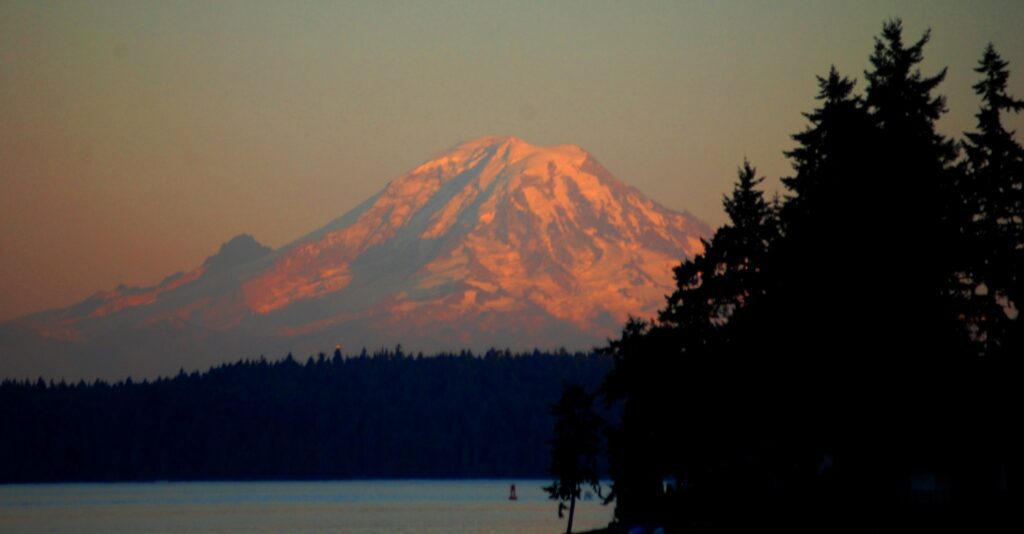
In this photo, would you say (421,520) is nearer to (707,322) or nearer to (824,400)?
(707,322)

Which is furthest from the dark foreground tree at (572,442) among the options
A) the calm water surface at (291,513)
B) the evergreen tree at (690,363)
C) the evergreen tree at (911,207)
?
the evergreen tree at (911,207)

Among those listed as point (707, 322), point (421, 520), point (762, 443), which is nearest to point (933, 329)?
point (762, 443)

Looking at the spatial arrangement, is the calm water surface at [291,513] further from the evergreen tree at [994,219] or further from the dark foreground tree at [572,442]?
the evergreen tree at [994,219]

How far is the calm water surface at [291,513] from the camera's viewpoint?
11606 cm

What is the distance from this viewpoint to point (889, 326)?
157 ft

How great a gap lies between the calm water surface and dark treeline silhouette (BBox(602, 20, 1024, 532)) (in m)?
52.3

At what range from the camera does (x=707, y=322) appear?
66125 millimetres

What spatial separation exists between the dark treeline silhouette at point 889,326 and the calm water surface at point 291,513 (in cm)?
5233

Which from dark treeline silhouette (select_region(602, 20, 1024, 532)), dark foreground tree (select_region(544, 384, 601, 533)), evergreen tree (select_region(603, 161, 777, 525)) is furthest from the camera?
dark foreground tree (select_region(544, 384, 601, 533))

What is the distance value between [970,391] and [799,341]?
5502mm

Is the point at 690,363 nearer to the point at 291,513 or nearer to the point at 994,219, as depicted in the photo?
the point at 994,219

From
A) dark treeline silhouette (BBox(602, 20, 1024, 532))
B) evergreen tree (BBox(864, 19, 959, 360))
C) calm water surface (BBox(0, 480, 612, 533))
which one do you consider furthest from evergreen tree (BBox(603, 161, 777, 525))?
calm water surface (BBox(0, 480, 612, 533))

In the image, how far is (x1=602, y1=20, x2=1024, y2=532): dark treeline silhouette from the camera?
47.7 m

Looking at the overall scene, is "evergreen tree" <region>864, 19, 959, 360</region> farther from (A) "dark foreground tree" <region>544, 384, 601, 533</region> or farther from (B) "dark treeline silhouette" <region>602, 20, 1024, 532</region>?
(A) "dark foreground tree" <region>544, 384, 601, 533</region>
